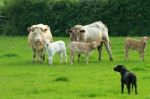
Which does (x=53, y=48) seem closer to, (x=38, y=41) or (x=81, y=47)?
(x=81, y=47)

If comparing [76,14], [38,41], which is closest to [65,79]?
[38,41]

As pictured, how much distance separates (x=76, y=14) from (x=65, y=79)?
29.5m

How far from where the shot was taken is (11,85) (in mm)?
21922

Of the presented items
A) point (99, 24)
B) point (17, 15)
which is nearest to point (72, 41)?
point (99, 24)

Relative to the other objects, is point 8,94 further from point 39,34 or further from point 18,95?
point 39,34

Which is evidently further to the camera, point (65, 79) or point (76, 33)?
point (76, 33)

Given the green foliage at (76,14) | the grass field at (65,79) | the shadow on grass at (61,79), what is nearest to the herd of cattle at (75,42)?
the grass field at (65,79)

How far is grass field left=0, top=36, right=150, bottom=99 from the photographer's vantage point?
19.4m

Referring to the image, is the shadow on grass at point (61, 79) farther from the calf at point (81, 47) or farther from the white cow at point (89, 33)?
the white cow at point (89, 33)

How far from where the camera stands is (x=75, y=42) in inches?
1177

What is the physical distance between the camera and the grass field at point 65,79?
19422mm

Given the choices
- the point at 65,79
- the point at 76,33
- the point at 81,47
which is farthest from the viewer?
the point at 76,33

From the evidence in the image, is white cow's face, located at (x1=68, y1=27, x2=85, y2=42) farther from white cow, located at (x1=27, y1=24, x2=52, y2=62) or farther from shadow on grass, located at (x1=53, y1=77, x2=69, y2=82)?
shadow on grass, located at (x1=53, y1=77, x2=69, y2=82)

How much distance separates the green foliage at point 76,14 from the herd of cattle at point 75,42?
1534 cm
